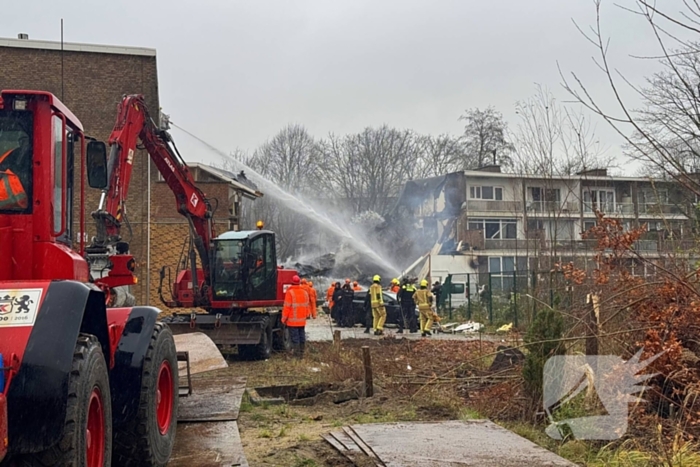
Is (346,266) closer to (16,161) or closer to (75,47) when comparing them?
(75,47)

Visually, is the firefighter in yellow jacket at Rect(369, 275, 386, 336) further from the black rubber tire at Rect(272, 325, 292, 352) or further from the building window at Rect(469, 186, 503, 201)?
the building window at Rect(469, 186, 503, 201)

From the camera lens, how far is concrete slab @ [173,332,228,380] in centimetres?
960

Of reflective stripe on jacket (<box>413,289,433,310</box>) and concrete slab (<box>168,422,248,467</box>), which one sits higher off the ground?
reflective stripe on jacket (<box>413,289,433,310</box>)

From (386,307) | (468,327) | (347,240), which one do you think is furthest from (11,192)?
(347,240)

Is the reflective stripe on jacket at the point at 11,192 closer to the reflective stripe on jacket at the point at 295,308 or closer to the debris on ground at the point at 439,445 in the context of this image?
the debris on ground at the point at 439,445

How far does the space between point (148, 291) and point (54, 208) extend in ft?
76.7

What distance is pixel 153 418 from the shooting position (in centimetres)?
602

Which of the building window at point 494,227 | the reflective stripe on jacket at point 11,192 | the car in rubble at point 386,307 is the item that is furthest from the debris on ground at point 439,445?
the building window at point 494,227

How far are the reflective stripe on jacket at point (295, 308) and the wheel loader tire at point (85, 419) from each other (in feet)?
40.2

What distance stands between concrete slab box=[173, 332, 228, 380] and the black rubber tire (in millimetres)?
7063

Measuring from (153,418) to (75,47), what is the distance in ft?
87.9

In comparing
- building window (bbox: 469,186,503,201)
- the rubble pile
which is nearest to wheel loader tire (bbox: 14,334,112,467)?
the rubble pile

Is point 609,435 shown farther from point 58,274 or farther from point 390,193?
point 390,193

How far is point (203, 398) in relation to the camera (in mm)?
8859
